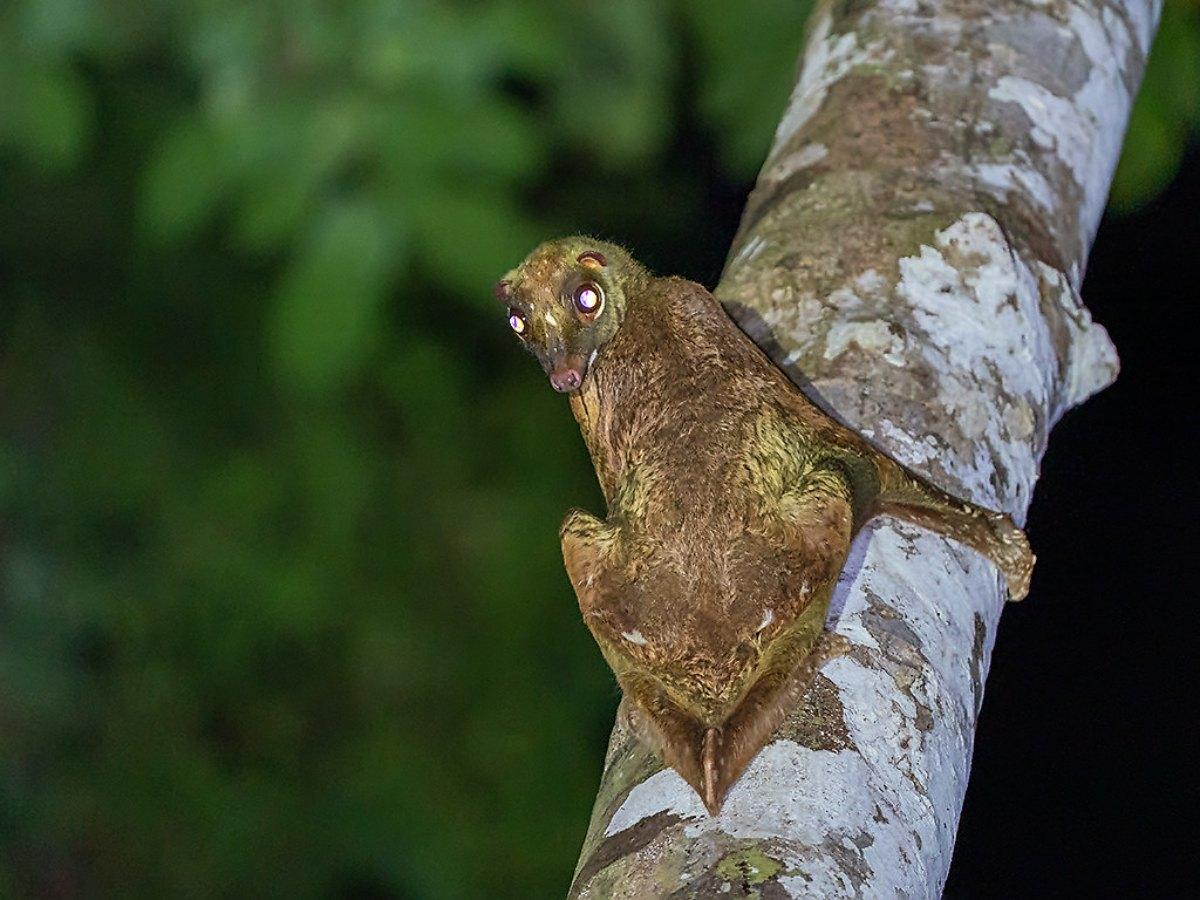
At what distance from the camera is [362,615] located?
244 inches

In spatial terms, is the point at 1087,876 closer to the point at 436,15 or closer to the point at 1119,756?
the point at 1119,756

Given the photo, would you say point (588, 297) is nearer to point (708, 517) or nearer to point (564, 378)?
point (564, 378)

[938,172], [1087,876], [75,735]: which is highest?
[938,172]

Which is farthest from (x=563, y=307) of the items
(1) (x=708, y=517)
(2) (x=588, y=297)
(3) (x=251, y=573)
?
(3) (x=251, y=573)

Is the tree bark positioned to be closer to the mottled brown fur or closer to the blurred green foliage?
the mottled brown fur

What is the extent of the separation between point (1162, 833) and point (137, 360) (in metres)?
4.68

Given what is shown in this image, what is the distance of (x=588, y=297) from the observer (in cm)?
226

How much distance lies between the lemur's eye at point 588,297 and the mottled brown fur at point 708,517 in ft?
0.05

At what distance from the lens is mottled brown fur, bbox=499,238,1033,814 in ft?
6.06

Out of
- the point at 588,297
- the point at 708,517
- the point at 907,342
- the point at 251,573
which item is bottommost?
the point at 251,573

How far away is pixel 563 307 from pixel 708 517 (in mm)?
474

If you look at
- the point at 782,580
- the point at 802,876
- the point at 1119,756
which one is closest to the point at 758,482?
the point at 782,580

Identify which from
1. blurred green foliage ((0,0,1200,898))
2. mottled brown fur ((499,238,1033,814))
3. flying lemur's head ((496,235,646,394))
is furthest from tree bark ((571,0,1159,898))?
blurred green foliage ((0,0,1200,898))

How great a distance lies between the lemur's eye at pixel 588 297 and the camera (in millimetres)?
2252
